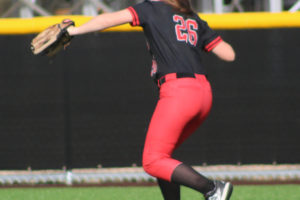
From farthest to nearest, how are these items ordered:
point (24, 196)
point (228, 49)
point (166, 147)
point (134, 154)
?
point (134, 154), point (24, 196), point (228, 49), point (166, 147)

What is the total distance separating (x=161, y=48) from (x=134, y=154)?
3655mm

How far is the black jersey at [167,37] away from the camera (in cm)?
457

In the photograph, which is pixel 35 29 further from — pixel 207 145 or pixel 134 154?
pixel 207 145

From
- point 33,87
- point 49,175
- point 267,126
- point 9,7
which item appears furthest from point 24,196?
point 9,7

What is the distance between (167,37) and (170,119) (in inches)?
20.1

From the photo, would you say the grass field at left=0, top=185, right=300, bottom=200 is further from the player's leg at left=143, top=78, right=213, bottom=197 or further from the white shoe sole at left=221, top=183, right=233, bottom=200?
the player's leg at left=143, top=78, right=213, bottom=197

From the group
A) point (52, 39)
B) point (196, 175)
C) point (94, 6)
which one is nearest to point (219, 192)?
point (196, 175)

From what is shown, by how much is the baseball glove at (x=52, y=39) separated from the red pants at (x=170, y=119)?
0.75 metres

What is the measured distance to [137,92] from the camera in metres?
8.20

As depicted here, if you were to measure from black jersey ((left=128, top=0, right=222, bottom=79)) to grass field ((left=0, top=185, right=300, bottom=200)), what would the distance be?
2599mm

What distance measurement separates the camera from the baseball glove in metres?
4.78

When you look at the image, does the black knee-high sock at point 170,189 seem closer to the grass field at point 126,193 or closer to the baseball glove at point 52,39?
the baseball glove at point 52,39

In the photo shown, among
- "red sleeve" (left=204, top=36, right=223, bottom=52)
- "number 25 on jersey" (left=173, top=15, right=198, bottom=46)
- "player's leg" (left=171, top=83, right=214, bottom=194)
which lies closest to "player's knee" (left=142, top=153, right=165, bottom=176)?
"player's leg" (left=171, top=83, right=214, bottom=194)

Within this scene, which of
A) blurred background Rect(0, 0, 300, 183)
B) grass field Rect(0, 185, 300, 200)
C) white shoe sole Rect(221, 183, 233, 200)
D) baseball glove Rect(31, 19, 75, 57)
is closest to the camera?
white shoe sole Rect(221, 183, 233, 200)
